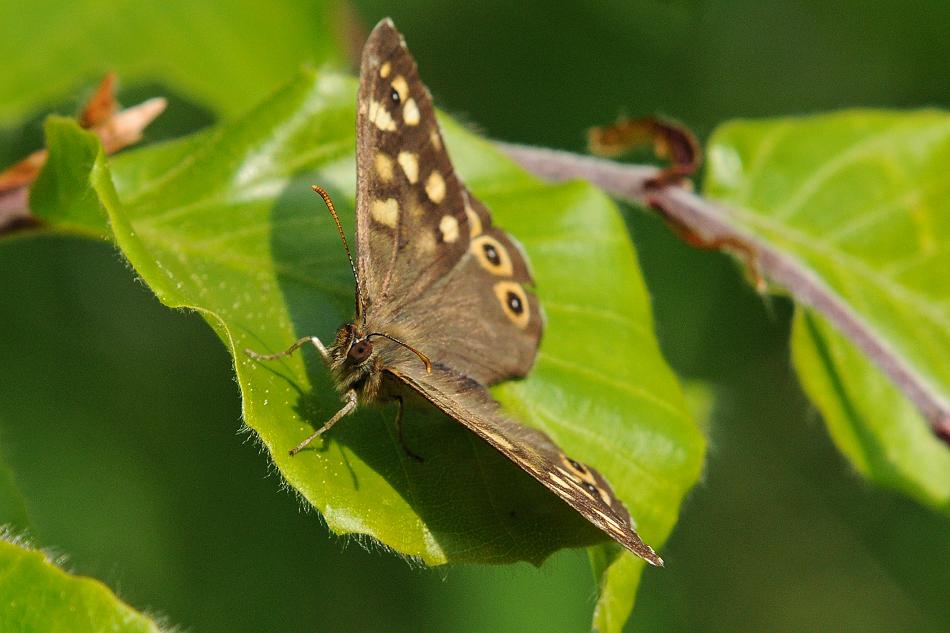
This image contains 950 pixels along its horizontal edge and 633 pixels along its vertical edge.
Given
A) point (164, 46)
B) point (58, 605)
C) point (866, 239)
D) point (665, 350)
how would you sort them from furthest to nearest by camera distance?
point (665, 350) < point (164, 46) < point (866, 239) < point (58, 605)

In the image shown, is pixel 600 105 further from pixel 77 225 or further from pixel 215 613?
pixel 77 225

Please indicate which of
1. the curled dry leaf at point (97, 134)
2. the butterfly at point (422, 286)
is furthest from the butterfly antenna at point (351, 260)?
the curled dry leaf at point (97, 134)

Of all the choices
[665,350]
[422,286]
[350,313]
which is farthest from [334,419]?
[665,350]

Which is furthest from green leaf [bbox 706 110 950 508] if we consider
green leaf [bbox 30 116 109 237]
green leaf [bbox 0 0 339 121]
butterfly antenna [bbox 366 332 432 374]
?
green leaf [bbox 30 116 109 237]

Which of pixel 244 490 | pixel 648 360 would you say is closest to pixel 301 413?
pixel 648 360

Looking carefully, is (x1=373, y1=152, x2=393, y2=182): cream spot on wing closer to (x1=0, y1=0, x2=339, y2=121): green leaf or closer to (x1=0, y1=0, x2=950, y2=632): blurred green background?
(x1=0, y1=0, x2=339, y2=121): green leaf

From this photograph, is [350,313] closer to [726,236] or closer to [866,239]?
[726,236]

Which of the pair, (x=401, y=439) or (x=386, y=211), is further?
(x=386, y=211)
